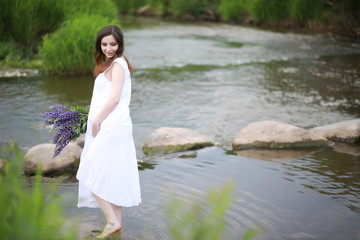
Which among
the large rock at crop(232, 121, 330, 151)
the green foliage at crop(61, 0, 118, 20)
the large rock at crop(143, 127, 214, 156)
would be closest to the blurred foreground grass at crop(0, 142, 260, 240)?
the large rock at crop(143, 127, 214, 156)

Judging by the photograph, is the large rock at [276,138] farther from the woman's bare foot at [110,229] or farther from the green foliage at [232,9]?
the green foliage at [232,9]

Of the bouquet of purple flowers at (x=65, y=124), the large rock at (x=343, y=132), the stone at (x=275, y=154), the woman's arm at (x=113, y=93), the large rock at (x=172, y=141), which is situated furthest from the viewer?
the large rock at (x=343, y=132)

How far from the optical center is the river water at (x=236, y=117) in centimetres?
418

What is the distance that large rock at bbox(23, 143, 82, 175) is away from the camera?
521cm

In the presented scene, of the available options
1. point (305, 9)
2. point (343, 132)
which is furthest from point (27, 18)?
point (305, 9)

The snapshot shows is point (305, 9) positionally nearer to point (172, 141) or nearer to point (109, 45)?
point (172, 141)

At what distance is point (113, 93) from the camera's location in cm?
340

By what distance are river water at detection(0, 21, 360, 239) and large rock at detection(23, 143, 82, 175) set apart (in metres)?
0.39

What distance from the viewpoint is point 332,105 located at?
876 centimetres

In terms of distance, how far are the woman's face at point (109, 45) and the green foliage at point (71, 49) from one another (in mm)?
6833

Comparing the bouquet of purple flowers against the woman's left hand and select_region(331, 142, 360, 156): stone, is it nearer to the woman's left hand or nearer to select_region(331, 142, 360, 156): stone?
the woman's left hand

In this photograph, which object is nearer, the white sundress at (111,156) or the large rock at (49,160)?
the white sundress at (111,156)

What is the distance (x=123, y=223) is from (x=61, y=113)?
1.05 m

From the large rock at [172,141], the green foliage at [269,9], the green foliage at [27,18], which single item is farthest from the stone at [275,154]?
the green foliage at [269,9]
